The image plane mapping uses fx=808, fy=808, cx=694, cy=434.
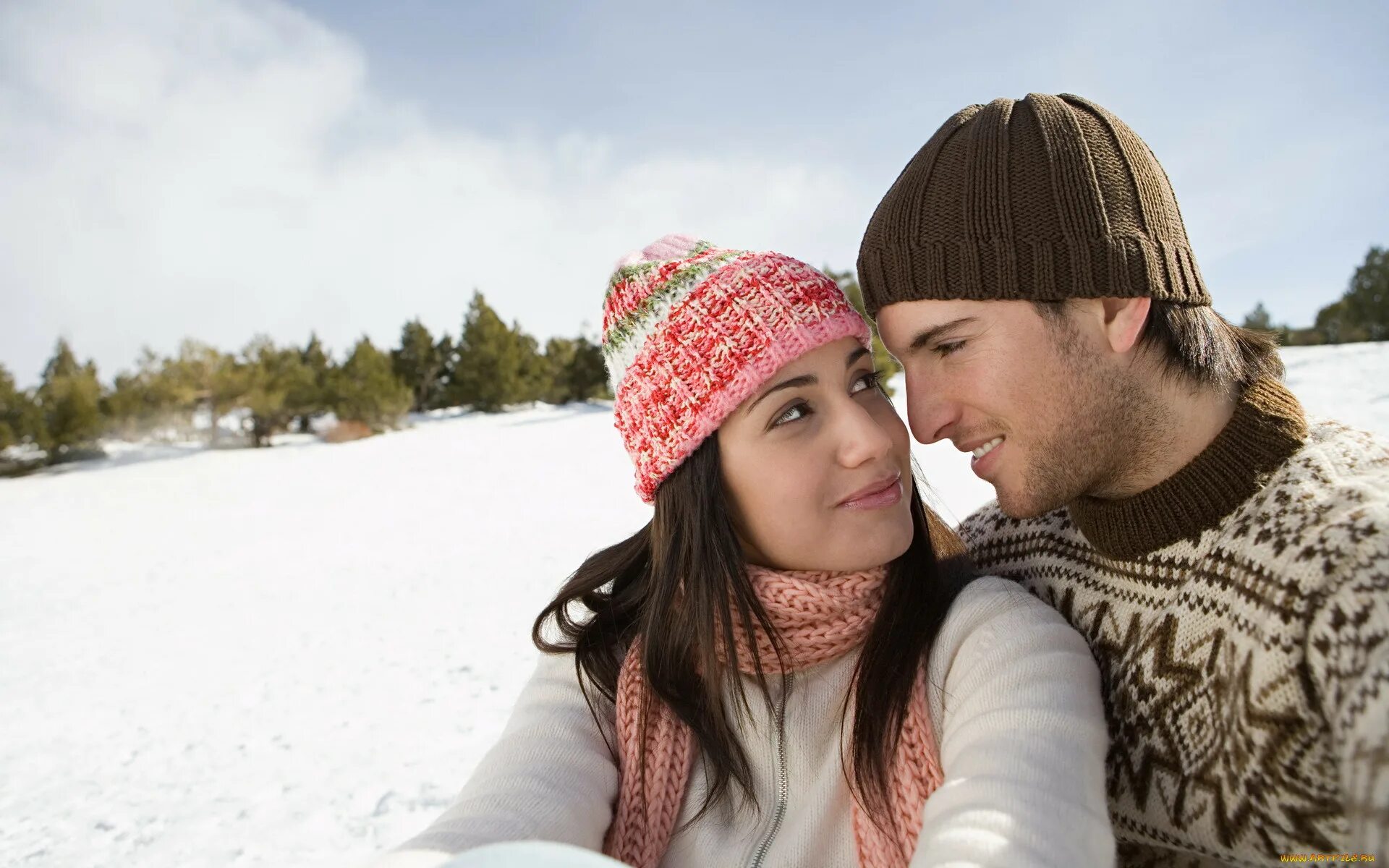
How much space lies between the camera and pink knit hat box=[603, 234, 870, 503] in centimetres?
186

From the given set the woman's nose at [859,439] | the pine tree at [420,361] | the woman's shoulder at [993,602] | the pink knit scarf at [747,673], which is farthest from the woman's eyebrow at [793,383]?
the pine tree at [420,361]

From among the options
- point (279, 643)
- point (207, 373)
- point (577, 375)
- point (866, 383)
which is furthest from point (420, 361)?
point (866, 383)

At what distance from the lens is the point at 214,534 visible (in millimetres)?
10094

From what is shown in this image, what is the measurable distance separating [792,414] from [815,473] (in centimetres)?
16

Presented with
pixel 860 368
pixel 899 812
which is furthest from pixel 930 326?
pixel 899 812

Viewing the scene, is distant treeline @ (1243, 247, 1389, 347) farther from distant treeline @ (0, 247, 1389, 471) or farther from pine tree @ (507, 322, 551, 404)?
pine tree @ (507, 322, 551, 404)

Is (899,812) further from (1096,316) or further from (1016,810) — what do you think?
(1096,316)

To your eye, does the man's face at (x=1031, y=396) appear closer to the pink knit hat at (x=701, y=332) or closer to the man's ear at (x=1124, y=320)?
the man's ear at (x=1124, y=320)

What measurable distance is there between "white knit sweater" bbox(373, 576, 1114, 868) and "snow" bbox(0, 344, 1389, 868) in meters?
1.85

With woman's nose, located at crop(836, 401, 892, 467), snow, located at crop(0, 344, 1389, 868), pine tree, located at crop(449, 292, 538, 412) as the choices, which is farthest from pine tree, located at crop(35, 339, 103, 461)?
woman's nose, located at crop(836, 401, 892, 467)

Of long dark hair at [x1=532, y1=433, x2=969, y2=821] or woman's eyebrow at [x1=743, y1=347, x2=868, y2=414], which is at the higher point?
woman's eyebrow at [x1=743, y1=347, x2=868, y2=414]

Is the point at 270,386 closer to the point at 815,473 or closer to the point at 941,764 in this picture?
the point at 815,473

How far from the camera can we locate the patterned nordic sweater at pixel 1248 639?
3.73 feet

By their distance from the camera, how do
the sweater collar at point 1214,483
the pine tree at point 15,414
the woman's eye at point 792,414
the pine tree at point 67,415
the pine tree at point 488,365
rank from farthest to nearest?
the pine tree at point 488,365 < the pine tree at point 67,415 < the pine tree at point 15,414 < the woman's eye at point 792,414 < the sweater collar at point 1214,483
